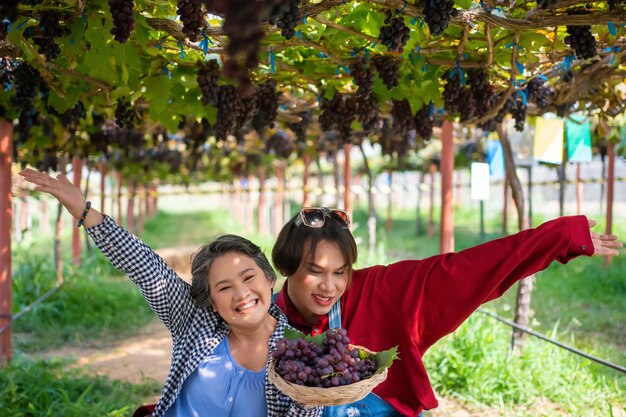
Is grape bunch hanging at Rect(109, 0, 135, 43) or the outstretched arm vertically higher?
grape bunch hanging at Rect(109, 0, 135, 43)

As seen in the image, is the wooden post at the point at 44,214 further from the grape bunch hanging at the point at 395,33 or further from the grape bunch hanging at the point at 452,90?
the grape bunch hanging at the point at 395,33

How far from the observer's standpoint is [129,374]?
5809 millimetres

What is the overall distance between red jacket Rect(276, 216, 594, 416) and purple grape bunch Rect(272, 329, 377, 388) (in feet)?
1.38

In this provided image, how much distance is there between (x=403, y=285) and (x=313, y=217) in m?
0.40

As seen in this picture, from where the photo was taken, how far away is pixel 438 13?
2.22 meters

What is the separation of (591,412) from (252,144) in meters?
8.39

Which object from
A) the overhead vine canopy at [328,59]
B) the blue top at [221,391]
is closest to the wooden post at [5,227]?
the overhead vine canopy at [328,59]

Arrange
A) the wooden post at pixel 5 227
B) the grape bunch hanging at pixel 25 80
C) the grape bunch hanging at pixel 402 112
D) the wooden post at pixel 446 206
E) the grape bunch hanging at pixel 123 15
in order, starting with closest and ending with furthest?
the grape bunch hanging at pixel 123 15, the grape bunch hanging at pixel 25 80, the grape bunch hanging at pixel 402 112, the wooden post at pixel 5 227, the wooden post at pixel 446 206

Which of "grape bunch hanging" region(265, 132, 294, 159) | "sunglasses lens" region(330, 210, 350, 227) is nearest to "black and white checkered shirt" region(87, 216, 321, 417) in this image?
"sunglasses lens" region(330, 210, 350, 227)

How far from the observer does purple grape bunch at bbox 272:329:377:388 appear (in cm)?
193

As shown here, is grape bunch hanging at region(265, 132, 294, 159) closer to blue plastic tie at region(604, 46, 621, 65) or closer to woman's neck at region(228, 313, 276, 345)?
blue plastic tie at region(604, 46, 621, 65)

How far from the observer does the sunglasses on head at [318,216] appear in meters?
2.51

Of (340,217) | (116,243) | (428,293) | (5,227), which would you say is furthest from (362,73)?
(5,227)

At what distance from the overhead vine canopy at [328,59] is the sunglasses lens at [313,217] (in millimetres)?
558
